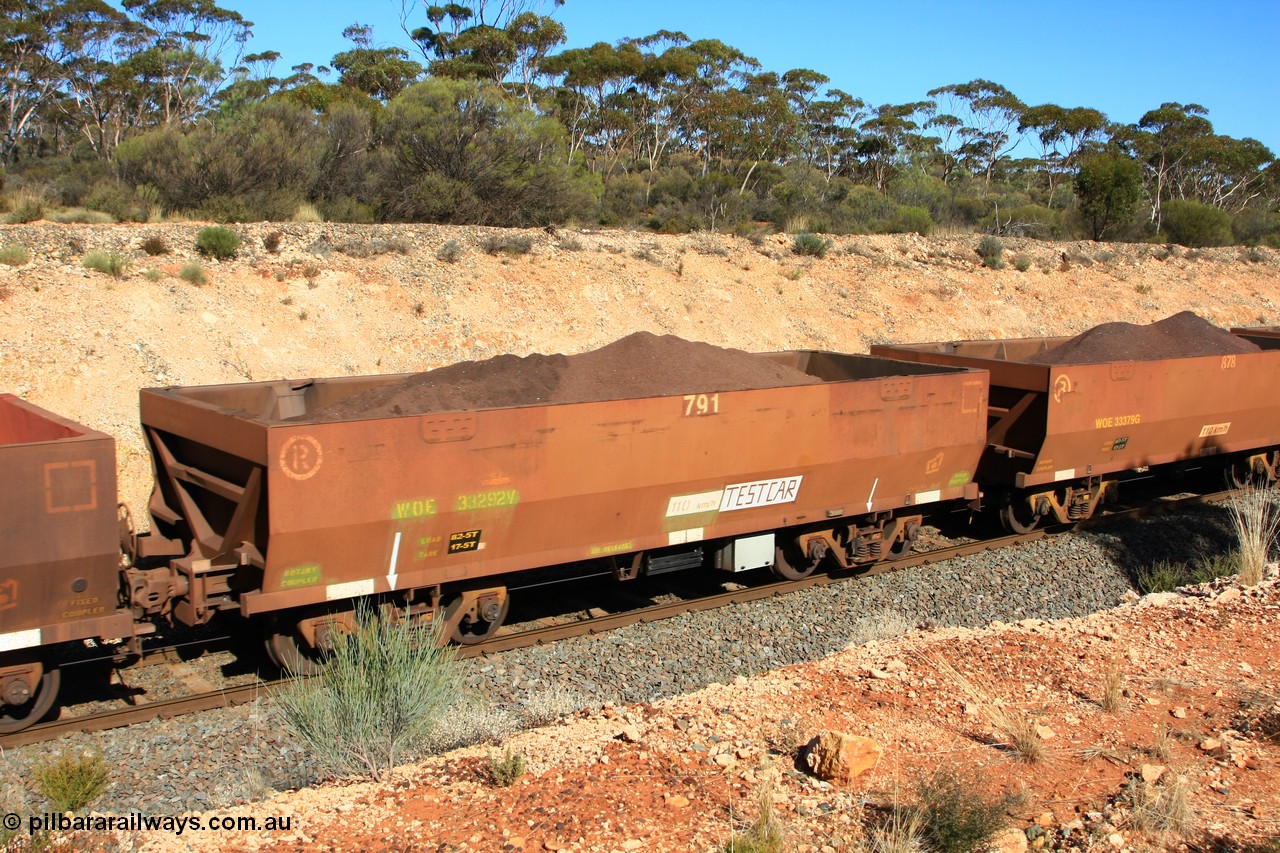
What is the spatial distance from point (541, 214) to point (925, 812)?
966 inches

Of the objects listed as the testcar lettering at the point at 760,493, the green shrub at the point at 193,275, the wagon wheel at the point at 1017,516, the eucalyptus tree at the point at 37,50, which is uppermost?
the eucalyptus tree at the point at 37,50

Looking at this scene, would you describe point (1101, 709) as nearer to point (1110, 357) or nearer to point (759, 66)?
point (1110, 357)

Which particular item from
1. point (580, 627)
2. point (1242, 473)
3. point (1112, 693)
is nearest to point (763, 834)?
point (1112, 693)

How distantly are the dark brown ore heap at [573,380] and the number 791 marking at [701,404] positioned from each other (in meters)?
A: 0.08

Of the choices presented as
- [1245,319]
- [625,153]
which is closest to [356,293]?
[1245,319]

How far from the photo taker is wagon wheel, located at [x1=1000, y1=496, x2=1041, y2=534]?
12.9 metres

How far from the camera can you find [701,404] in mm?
9102

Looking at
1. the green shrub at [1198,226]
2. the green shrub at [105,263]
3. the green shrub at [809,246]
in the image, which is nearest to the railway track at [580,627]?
the green shrub at [105,263]

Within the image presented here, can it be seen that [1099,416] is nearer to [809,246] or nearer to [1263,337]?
[1263,337]

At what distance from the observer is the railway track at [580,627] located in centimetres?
739

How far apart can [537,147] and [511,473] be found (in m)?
22.8

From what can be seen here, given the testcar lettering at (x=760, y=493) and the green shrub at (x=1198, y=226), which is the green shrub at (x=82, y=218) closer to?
the testcar lettering at (x=760, y=493)

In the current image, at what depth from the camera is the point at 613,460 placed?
8.73 meters

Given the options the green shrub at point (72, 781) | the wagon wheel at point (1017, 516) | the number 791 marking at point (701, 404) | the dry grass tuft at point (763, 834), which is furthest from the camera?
the wagon wheel at point (1017, 516)
